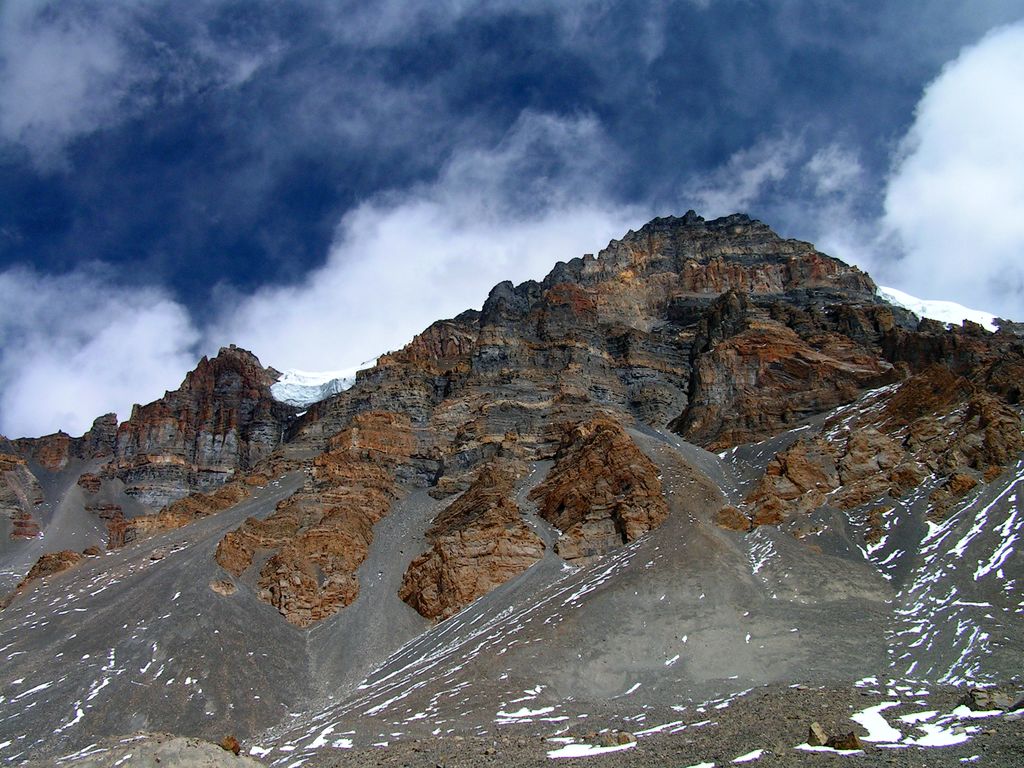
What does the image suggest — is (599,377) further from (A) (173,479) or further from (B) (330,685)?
(A) (173,479)

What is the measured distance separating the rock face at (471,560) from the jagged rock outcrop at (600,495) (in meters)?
4.07

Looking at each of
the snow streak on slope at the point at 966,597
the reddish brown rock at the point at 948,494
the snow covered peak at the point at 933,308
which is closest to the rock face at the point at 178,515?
the reddish brown rock at the point at 948,494

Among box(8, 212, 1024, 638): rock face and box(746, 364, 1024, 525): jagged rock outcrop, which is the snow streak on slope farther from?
box(8, 212, 1024, 638): rock face

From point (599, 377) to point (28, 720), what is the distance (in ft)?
297

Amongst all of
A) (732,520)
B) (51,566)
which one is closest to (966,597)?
(732,520)

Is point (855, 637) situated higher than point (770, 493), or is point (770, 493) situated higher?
point (770, 493)

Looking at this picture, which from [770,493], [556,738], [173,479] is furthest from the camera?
[173,479]

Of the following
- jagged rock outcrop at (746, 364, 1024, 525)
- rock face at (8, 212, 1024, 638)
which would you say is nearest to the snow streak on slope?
jagged rock outcrop at (746, 364, 1024, 525)

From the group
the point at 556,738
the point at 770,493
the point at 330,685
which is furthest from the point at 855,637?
the point at 330,685

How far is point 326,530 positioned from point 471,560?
17780 millimetres

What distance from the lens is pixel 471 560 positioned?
2913 inches

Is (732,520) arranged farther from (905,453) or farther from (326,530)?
(326,530)

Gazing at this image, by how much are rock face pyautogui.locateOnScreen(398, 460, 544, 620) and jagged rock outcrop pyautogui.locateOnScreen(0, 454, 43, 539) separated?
89.7 meters

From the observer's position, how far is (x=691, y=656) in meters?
48.9
